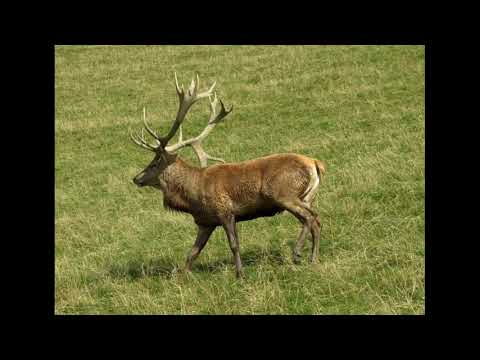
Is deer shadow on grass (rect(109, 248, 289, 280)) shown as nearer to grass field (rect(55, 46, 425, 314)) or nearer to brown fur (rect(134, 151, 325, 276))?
grass field (rect(55, 46, 425, 314))

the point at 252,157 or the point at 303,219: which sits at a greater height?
the point at 252,157

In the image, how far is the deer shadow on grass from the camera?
8.09 meters

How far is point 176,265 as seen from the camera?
851 cm

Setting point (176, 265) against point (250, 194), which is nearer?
point (250, 194)

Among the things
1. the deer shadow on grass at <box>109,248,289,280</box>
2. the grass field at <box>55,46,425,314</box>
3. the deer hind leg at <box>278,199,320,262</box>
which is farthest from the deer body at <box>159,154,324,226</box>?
the grass field at <box>55,46,425,314</box>

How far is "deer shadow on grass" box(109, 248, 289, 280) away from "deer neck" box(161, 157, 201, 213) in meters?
0.87

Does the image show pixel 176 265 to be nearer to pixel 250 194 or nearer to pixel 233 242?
pixel 233 242

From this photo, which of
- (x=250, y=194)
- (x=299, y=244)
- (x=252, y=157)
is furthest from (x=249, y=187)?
(x=252, y=157)

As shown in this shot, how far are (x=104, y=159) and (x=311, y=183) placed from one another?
407 inches

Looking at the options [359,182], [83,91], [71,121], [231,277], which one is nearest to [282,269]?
[231,277]

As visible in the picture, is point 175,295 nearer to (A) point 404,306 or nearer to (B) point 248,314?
(B) point 248,314

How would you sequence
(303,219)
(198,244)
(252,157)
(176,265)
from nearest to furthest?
(303,219) → (198,244) → (176,265) → (252,157)

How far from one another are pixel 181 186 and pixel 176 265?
1.21m

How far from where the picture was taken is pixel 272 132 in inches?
677
